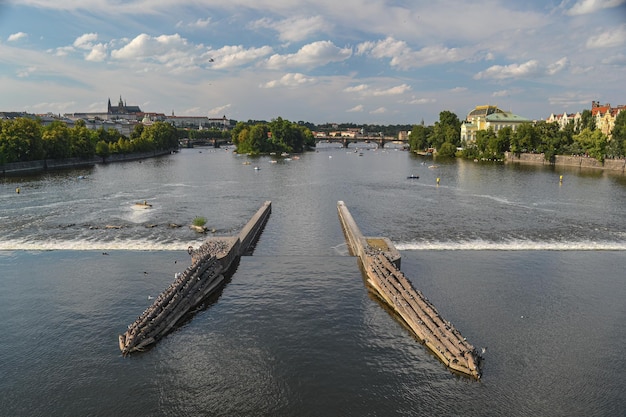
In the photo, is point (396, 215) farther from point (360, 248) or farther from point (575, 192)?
point (575, 192)

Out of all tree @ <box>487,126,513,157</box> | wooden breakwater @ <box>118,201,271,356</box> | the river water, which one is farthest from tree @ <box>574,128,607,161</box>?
wooden breakwater @ <box>118,201,271,356</box>

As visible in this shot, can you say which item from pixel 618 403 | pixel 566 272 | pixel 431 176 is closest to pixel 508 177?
pixel 431 176

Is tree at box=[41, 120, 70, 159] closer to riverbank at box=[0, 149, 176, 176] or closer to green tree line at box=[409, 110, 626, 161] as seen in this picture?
riverbank at box=[0, 149, 176, 176]

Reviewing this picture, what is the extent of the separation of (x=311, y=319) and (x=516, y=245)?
1139 inches

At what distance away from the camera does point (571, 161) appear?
158 metres

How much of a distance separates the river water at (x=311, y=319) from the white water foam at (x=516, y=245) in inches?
9.3

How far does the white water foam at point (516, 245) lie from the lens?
4650 centimetres

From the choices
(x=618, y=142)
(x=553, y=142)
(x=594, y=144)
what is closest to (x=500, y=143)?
(x=553, y=142)

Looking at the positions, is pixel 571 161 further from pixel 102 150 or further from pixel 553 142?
pixel 102 150

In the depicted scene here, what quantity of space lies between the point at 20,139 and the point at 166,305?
4932 inches

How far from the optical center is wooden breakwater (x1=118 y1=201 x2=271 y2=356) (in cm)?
2570

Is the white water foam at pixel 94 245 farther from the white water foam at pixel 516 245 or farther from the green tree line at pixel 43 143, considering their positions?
the green tree line at pixel 43 143

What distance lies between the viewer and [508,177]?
392ft

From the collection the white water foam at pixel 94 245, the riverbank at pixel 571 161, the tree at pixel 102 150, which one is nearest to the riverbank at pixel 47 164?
the tree at pixel 102 150
